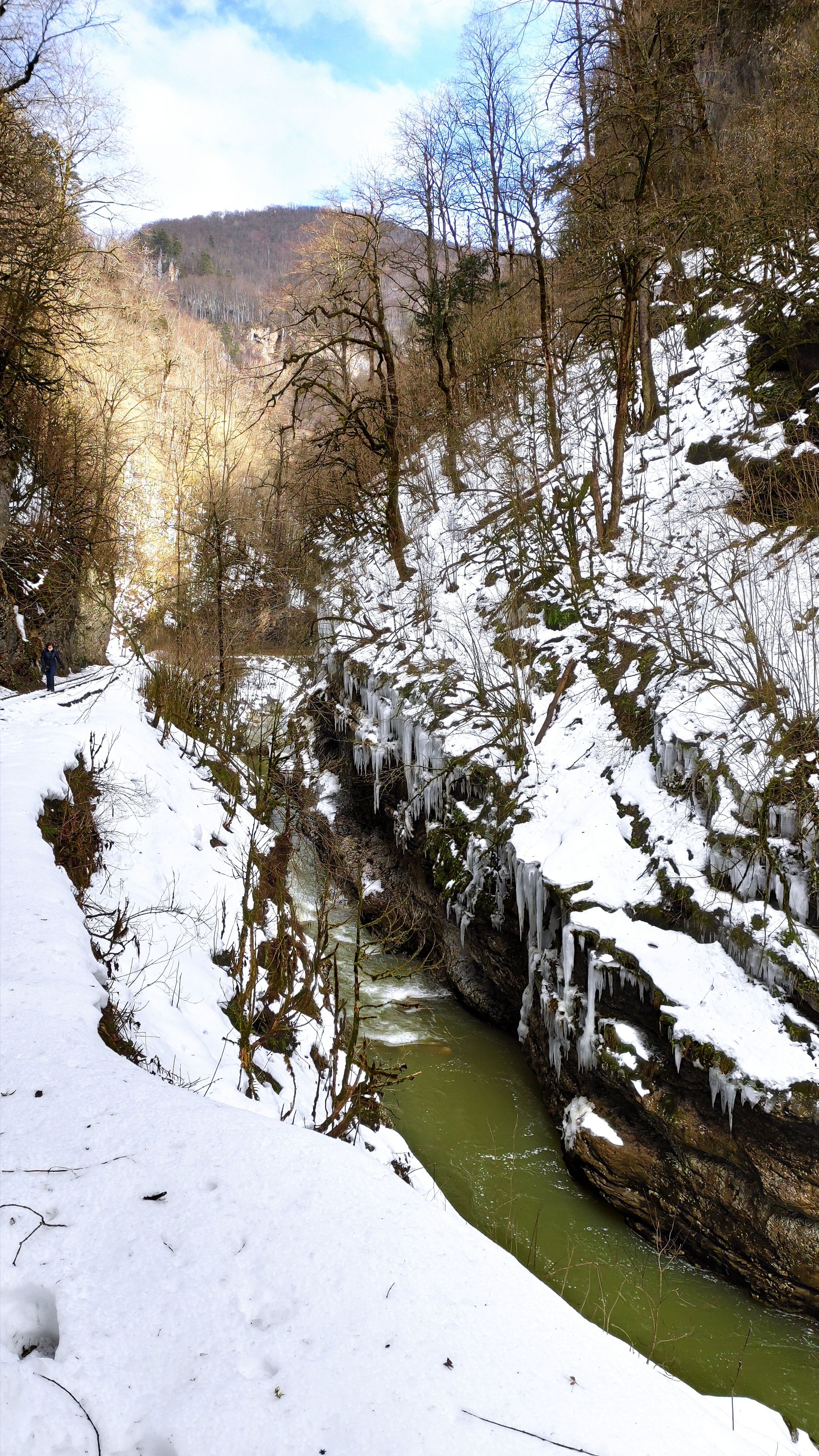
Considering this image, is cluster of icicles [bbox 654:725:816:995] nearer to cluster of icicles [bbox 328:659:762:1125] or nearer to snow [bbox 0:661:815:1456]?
cluster of icicles [bbox 328:659:762:1125]

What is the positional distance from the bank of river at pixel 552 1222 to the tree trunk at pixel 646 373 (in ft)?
33.3

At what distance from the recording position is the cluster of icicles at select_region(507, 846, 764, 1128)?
6047mm

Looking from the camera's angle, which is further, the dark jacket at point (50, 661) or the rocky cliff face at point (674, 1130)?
the dark jacket at point (50, 661)

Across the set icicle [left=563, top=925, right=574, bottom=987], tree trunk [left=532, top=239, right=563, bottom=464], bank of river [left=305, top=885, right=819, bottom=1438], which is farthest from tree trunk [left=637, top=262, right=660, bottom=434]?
bank of river [left=305, top=885, right=819, bottom=1438]

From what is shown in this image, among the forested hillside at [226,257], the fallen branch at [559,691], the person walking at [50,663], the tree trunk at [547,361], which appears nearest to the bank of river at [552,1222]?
the fallen branch at [559,691]

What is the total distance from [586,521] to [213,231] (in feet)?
351

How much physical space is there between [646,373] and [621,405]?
225 centimetres

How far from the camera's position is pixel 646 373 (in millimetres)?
12250

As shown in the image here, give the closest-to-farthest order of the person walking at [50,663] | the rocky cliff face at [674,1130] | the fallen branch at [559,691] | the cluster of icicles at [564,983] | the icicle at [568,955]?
the rocky cliff face at [674,1130]
the cluster of icicles at [564,983]
the icicle at [568,955]
the fallen branch at [559,691]
the person walking at [50,663]

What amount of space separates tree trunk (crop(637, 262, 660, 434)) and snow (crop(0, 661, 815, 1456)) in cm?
1257

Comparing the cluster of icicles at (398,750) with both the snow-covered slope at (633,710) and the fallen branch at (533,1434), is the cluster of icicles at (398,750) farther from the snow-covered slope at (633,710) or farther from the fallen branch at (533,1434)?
the fallen branch at (533,1434)

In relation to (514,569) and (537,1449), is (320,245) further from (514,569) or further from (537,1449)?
(537,1449)

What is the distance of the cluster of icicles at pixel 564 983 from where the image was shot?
19.8 ft

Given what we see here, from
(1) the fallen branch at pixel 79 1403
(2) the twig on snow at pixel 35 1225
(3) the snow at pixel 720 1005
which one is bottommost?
(3) the snow at pixel 720 1005
